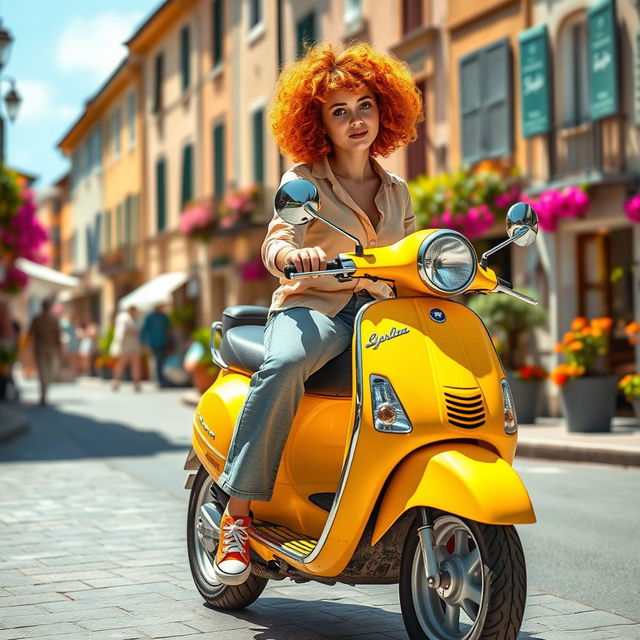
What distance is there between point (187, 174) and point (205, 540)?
28.9m

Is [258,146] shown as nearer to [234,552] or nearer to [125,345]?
[125,345]

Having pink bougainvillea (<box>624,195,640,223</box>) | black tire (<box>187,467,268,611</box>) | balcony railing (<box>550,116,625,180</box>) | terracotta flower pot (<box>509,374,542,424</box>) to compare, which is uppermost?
balcony railing (<box>550,116,625,180</box>)

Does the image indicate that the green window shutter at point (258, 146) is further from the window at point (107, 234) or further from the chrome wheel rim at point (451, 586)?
the chrome wheel rim at point (451, 586)

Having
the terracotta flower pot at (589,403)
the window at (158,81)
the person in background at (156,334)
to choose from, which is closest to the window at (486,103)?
the terracotta flower pot at (589,403)

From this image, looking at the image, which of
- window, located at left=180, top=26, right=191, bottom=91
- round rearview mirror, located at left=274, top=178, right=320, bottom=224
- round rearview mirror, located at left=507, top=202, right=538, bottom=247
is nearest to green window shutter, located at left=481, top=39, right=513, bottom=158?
round rearview mirror, located at left=507, top=202, right=538, bottom=247

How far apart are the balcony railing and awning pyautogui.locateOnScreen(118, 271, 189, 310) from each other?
1635 centimetres

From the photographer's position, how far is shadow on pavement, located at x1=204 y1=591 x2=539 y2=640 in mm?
4492

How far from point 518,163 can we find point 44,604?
13.4 m

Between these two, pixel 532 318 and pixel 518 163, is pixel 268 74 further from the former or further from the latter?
pixel 532 318

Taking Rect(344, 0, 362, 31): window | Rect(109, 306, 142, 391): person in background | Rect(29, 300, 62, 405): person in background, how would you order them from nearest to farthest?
Rect(29, 300, 62, 405): person in background → Rect(344, 0, 362, 31): window → Rect(109, 306, 142, 391): person in background

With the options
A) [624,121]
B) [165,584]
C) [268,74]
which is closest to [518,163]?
[624,121]

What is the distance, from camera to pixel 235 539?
14.6 ft

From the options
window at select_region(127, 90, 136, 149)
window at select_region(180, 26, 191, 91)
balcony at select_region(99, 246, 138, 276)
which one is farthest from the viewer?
window at select_region(127, 90, 136, 149)

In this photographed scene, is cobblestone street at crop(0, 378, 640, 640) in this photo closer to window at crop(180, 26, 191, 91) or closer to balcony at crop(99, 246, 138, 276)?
window at crop(180, 26, 191, 91)
